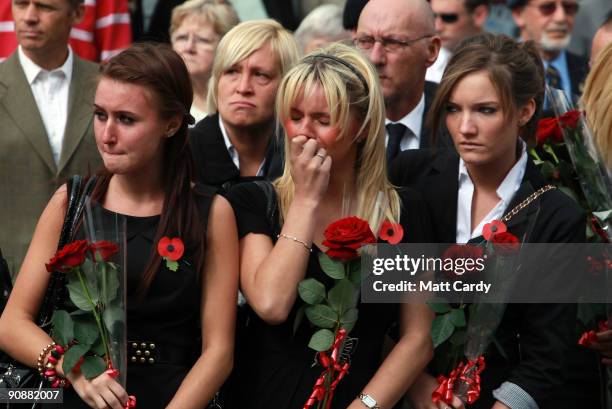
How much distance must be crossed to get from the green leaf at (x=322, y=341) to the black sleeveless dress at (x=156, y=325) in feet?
1.46

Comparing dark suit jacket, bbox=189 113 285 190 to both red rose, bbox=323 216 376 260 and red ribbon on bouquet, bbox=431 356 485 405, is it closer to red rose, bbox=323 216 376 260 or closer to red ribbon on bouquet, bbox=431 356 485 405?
red rose, bbox=323 216 376 260

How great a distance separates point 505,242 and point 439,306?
0.32 meters

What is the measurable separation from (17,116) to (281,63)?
144cm

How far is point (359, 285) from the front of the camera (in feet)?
14.2

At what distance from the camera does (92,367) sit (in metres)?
4.18

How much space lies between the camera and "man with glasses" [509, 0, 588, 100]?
323 inches

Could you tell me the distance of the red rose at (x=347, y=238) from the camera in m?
4.23

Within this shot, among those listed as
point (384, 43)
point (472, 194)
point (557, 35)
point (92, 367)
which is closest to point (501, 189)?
point (472, 194)

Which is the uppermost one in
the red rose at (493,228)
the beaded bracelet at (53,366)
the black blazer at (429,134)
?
the black blazer at (429,134)

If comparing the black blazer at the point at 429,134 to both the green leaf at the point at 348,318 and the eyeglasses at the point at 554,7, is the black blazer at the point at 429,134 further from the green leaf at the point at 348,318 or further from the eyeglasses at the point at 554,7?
the eyeglasses at the point at 554,7

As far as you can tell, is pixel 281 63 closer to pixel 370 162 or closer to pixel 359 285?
pixel 370 162

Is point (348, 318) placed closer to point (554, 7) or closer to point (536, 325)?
point (536, 325)

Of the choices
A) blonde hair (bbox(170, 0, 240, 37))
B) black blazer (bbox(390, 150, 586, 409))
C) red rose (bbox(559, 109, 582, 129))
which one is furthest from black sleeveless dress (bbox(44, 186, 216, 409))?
blonde hair (bbox(170, 0, 240, 37))

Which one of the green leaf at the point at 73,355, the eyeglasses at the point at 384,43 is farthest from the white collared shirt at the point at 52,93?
the green leaf at the point at 73,355
